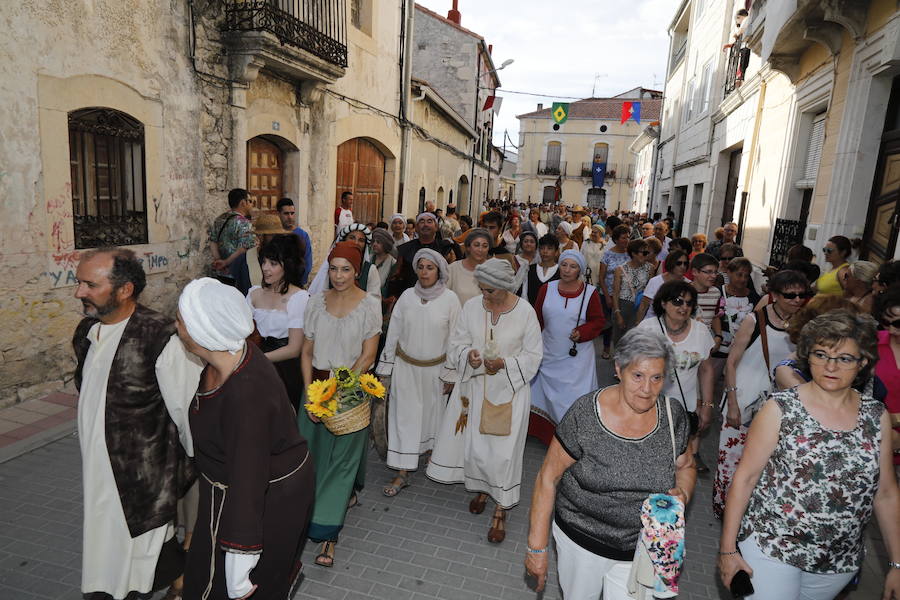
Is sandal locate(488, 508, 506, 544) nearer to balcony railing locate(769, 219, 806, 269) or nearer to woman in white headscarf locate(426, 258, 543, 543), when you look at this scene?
woman in white headscarf locate(426, 258, 543, 543)

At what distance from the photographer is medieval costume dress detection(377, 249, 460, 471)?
4.66 metres

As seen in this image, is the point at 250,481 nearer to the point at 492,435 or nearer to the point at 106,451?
the point at 106,451

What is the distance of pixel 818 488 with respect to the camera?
2.57 m

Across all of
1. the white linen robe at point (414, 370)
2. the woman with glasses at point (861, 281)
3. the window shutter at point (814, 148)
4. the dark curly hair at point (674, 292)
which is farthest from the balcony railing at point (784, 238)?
the white linen robe at point (414, 370)

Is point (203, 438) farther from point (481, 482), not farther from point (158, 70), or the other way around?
point (158, 70)

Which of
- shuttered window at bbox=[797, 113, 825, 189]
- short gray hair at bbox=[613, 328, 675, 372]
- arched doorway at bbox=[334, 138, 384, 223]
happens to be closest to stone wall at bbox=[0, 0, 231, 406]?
arched doorway at bbox=[334, 138, 384, 223]

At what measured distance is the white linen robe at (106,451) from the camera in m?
2.76

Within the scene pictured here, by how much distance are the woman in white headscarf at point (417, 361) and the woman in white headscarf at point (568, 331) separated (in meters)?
1.16

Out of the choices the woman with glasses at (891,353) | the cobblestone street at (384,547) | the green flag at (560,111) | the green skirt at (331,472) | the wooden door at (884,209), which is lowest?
the cobblestone street at (384,547)

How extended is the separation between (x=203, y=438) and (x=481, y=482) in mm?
2591

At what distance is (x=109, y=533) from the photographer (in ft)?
9.27

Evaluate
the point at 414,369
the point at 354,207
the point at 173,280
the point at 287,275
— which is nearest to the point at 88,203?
the point at 173,280

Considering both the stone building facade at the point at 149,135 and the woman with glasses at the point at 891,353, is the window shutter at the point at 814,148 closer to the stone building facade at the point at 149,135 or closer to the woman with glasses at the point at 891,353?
the woman with glasses at the point at 891,353

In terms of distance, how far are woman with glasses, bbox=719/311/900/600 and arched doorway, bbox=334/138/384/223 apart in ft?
33.8
